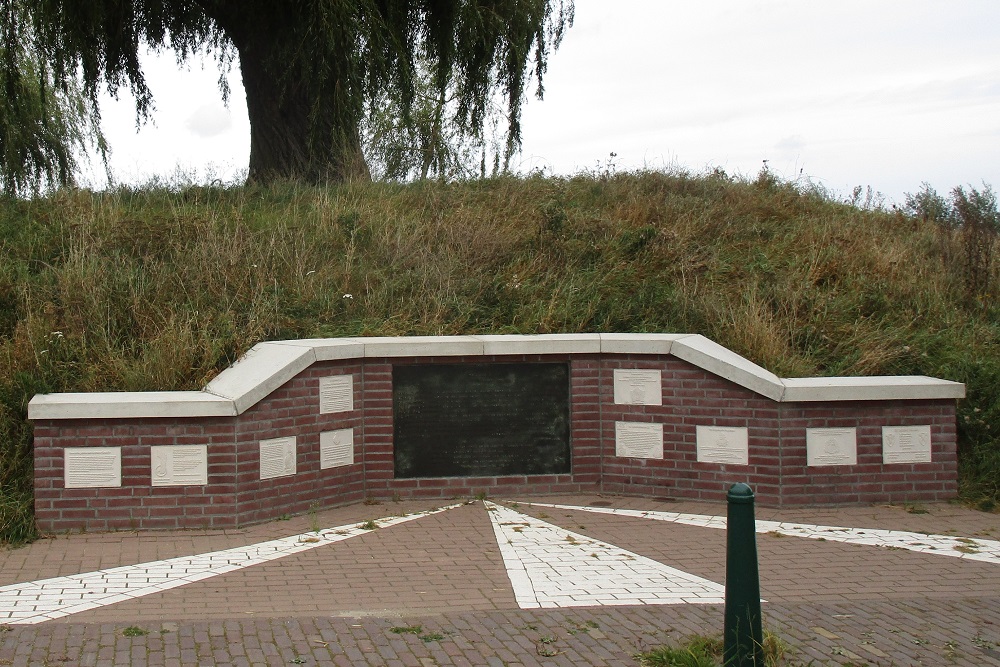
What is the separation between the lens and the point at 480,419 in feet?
27.6

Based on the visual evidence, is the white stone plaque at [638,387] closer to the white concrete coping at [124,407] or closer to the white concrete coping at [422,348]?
the white concrete coping at [422,348]

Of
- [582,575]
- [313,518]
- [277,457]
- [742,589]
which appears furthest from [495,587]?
[277,457]

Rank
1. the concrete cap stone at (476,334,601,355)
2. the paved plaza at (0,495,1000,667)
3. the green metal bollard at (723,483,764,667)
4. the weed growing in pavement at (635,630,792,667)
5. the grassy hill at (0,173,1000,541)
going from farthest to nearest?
the grassy hill at (0,173,1000,541) < the concrete cap stone at (476,334,601,355) < the paved plaza at (0,495,1000,667) < the weed growing in pavement at (635,630,792,667) < the green metal bollard at (723,483,764,667)

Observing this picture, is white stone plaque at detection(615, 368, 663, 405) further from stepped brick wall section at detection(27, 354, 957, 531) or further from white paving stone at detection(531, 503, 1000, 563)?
white paving stone at detection(531, 503, 1000, 563)

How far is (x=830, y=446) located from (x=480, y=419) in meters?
2.82

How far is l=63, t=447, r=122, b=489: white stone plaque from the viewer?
7203 millimetres

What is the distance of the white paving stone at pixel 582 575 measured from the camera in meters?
5.73

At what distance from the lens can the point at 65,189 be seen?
41.0ft

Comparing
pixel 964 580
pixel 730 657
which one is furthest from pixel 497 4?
pixel 730 657

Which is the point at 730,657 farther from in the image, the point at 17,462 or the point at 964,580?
the point at 17,462

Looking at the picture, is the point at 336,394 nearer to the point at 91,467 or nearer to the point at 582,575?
the point at 91,467

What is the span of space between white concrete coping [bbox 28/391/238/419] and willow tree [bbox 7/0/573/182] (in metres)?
6.37

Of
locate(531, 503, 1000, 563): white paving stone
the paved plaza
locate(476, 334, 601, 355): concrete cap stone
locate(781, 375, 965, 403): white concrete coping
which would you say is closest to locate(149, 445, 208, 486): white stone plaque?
the paved plaza

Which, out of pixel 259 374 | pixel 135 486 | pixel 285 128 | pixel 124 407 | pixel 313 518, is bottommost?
pixel 313 518
